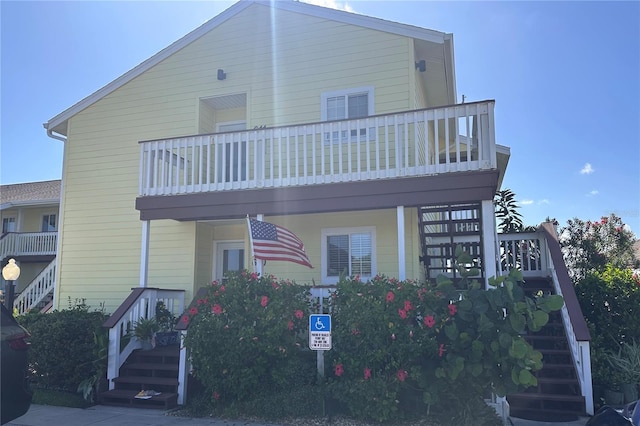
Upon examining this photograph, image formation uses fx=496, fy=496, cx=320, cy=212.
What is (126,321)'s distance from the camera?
8.91 meters

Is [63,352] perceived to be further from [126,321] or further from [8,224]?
[8,224]

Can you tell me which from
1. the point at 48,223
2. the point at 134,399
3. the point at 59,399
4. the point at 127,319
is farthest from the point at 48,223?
the point at 134,399

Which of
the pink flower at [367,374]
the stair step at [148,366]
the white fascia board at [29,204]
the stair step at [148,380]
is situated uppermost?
the white fascia board at [29,204]

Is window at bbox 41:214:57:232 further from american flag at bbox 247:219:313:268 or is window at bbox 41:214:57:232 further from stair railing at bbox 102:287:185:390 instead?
american flag at bbox 247:219:313:268

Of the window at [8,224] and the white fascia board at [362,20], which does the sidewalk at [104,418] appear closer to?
the white fascia board at [362,20]

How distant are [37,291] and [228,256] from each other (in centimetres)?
791

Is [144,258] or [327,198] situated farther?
[144,258]

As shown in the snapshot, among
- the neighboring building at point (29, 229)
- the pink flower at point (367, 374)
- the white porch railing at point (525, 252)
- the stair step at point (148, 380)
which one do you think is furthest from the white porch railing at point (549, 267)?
the neighboring building at point (29, 229)

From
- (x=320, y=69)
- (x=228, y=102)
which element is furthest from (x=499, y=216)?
(x=228, y=102)

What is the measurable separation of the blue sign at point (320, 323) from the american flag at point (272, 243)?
1.50m

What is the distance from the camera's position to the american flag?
25.3 feet

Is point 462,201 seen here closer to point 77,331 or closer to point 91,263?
point 77,331

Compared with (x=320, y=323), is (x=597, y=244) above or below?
above

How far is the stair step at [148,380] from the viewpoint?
8.20 metres
